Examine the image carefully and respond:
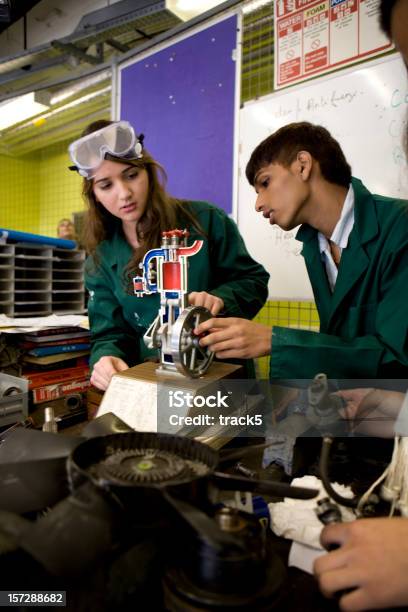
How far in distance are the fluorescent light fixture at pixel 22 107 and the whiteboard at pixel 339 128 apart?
2.06m

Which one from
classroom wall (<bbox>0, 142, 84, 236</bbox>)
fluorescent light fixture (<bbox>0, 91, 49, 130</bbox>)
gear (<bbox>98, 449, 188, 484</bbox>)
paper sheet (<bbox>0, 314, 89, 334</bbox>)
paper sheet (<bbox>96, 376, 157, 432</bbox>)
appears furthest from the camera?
classroom wall (<bbox>0, 142, 84, 236</bbox>)

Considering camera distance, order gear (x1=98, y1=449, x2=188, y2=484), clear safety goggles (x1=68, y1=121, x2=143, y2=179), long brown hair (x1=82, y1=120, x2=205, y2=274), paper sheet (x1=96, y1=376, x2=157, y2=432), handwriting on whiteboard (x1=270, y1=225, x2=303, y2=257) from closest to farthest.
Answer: gear (x1=98, y1=449, x2=188, y2=484) < paper sheet (x1=96, y1=376, x2=157, y2=432) < clear safety goggles (x1=68, y1=121, x2=143, y2=179) < long brown hair (x1=82, y1=120, x2=205, y2=274) < handwriting on whiteboard (x1=270, y1=225, x2=303, y2=257)

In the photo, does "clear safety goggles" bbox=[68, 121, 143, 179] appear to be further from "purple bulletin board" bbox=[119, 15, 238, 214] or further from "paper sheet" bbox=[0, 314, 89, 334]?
"purple bulletin board" bbox=[119, 15, 238, 214]

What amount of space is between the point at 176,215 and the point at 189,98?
61.7 inches

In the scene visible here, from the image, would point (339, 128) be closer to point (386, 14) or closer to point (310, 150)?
point (310, 150)

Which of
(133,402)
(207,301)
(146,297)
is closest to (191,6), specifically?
(146,297)

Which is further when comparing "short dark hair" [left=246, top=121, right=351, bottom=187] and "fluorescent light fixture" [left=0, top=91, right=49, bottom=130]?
"fluorescent light fixture" [left=0, top=91, right=49, bottom=130]

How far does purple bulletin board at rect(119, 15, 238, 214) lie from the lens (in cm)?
252

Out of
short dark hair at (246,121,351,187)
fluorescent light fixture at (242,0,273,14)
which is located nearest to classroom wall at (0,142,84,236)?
fluorescent light fixture at (242,0,273,14)

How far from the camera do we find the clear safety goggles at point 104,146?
1.29 metres

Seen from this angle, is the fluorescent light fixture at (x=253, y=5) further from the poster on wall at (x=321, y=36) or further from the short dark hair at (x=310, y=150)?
the short dark hair at (x=310, y=150)

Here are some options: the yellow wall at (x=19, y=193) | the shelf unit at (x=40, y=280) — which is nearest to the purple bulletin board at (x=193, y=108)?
the shelf unit at (x=40, y=280)

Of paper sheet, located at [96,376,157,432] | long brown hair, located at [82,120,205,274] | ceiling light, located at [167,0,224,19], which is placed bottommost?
paper sheet, located at [96,376,157,432]

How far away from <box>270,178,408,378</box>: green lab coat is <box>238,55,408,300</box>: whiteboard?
0.76 meters
